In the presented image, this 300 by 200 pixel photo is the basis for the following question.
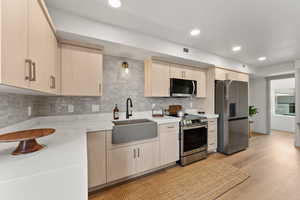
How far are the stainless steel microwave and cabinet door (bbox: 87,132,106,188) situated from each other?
1696 millimetres

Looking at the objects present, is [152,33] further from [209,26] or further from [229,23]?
[229,23]

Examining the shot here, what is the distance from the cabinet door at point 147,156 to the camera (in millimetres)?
1970

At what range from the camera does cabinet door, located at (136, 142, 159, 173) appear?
1970 millimetres

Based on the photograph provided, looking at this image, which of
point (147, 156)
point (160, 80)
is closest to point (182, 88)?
point (160, 80)

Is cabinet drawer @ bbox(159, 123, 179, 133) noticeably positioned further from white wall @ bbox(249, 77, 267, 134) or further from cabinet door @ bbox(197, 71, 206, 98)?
white wall @ bbox(249, 77, 267, 134)

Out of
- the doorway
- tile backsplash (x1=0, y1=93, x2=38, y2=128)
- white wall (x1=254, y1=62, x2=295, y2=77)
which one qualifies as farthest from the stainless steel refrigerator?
tile backsplash (x1=0, y1=93, x2=38, y2=128)

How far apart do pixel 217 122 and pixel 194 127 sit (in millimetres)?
958

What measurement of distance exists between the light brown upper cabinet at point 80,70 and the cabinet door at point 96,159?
0.69m

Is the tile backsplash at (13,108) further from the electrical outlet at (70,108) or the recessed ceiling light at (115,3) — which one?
the recessed ceiling light at (115,3)

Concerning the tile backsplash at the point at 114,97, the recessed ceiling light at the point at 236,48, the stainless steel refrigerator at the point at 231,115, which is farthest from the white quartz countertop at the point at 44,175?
the recessed ceiling light at the point at 236,48

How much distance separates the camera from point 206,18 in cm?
171

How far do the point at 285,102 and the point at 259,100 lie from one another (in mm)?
1367

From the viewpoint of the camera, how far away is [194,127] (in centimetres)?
252

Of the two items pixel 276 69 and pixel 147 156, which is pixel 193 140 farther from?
pixel 276 69
